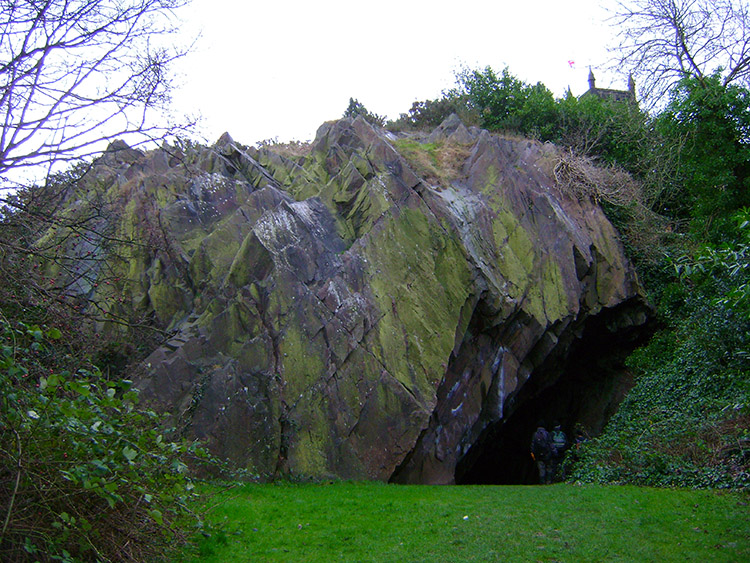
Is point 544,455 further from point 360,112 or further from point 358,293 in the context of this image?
point 360,112

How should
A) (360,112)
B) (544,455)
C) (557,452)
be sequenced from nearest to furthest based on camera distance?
(544,455) → (557,452) → (360,112)

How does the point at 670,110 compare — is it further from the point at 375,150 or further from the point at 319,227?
the point at 319,227

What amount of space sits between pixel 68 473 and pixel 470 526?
6712 mm

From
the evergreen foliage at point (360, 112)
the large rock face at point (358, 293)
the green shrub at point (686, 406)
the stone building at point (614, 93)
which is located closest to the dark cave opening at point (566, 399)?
the large rock face at point (358, 293)

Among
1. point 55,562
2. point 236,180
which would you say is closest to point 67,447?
point 55,562

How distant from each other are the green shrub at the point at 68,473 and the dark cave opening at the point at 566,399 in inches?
609

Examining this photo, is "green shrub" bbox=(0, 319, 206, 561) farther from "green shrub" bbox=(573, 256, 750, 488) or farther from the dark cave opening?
the dark cave opening

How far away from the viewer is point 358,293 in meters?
15.4

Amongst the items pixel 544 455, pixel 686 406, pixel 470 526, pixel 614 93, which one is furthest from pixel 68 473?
pixel 614 93

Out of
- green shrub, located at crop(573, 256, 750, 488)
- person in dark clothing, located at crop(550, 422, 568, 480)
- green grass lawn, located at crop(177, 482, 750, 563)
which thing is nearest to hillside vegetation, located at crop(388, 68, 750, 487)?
green shrub, located at crop(573, 256, 750, 488)

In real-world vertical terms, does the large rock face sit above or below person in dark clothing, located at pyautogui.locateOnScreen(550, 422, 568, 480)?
above

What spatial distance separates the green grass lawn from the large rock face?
1.93 meters

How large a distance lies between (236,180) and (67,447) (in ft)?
42.7

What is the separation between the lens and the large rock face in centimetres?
1366
